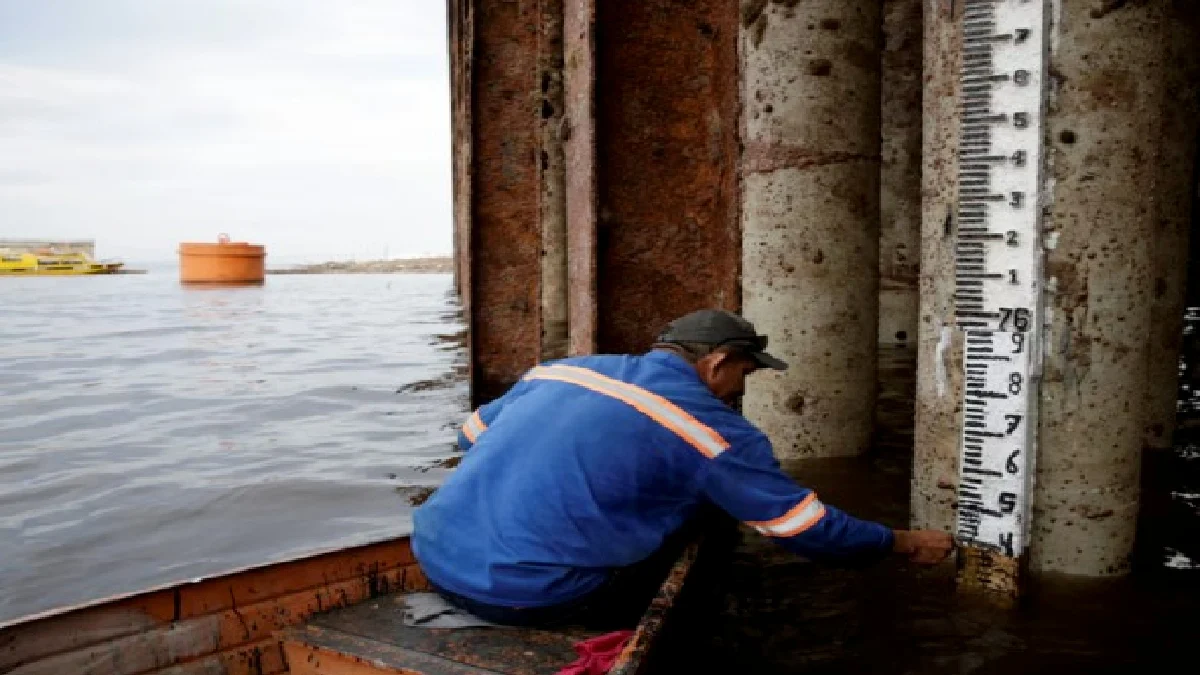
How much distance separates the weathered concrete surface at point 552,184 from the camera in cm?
613

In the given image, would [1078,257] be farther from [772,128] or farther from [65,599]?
[65,599]

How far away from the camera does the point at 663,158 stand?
4539mm

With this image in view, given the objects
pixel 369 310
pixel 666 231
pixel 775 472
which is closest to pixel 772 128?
→ pixel 666 231

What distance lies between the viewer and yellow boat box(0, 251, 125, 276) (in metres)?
48.9

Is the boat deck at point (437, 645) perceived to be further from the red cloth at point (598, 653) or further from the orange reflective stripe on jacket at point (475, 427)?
the orange reflective stripe on jacket at point (475, 427)

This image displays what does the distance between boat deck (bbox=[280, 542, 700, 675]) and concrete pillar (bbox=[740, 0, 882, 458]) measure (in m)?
2.48

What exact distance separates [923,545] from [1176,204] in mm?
2774

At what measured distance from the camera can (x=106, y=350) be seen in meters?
14.1

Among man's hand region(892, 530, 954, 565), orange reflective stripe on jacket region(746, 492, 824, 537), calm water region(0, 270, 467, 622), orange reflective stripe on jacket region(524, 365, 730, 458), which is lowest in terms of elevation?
calm water region(0, 270, 467, 622)

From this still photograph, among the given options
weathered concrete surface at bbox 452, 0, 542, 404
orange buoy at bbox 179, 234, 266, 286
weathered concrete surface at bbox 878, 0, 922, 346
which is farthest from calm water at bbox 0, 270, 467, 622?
orange buoy at bbox 179, 234, 266, 286

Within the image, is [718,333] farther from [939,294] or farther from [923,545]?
[939,294]

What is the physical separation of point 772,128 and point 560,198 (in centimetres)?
432

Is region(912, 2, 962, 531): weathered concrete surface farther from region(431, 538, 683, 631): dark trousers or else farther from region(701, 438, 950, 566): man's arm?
region(431, 538, 683, 631): dark trousers

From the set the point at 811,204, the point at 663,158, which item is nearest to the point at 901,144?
the point at 811,204
